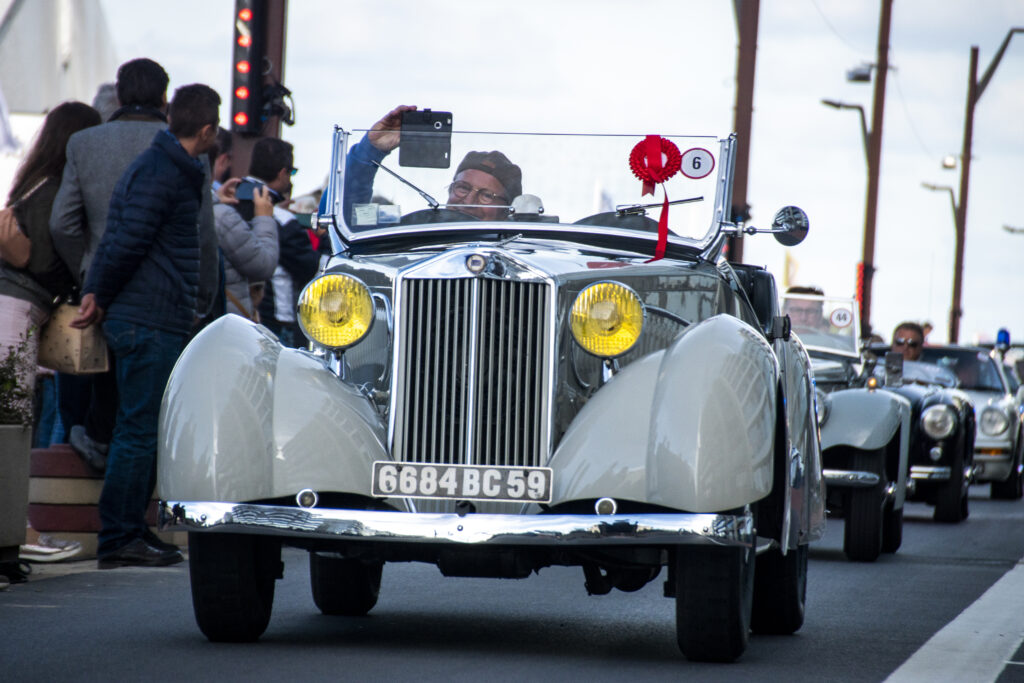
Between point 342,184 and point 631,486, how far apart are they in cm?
234

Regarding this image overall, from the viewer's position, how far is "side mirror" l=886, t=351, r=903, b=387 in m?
12.6

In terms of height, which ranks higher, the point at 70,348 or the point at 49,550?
the point at 70,348

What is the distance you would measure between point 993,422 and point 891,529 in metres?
7.55

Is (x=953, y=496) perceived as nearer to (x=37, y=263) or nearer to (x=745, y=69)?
(x=745, y=69)

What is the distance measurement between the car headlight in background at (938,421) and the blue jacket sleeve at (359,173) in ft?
24.8

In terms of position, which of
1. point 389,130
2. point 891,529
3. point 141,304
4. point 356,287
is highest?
point 389,130

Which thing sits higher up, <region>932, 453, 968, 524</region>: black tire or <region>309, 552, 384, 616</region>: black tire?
<region>309, 552, 384, 616</region>: black tire

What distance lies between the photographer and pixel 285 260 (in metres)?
10.7

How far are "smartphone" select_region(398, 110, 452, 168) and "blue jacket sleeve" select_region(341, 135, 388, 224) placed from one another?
11 cm

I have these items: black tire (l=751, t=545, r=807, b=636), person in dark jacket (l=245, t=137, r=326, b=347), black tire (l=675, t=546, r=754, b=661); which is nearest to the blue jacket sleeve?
black tire (l=751, t=545, r=807, b=636)

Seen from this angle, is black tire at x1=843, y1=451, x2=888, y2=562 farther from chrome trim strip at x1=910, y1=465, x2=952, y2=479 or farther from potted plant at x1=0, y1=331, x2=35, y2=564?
potted plant at x1=0, y1=331, x2=35, y2=564

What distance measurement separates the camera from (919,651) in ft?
20.5

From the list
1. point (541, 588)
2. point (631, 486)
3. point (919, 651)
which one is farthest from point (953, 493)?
point (631, 486)

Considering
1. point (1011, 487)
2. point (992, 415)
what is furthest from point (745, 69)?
point (1011, 487)
